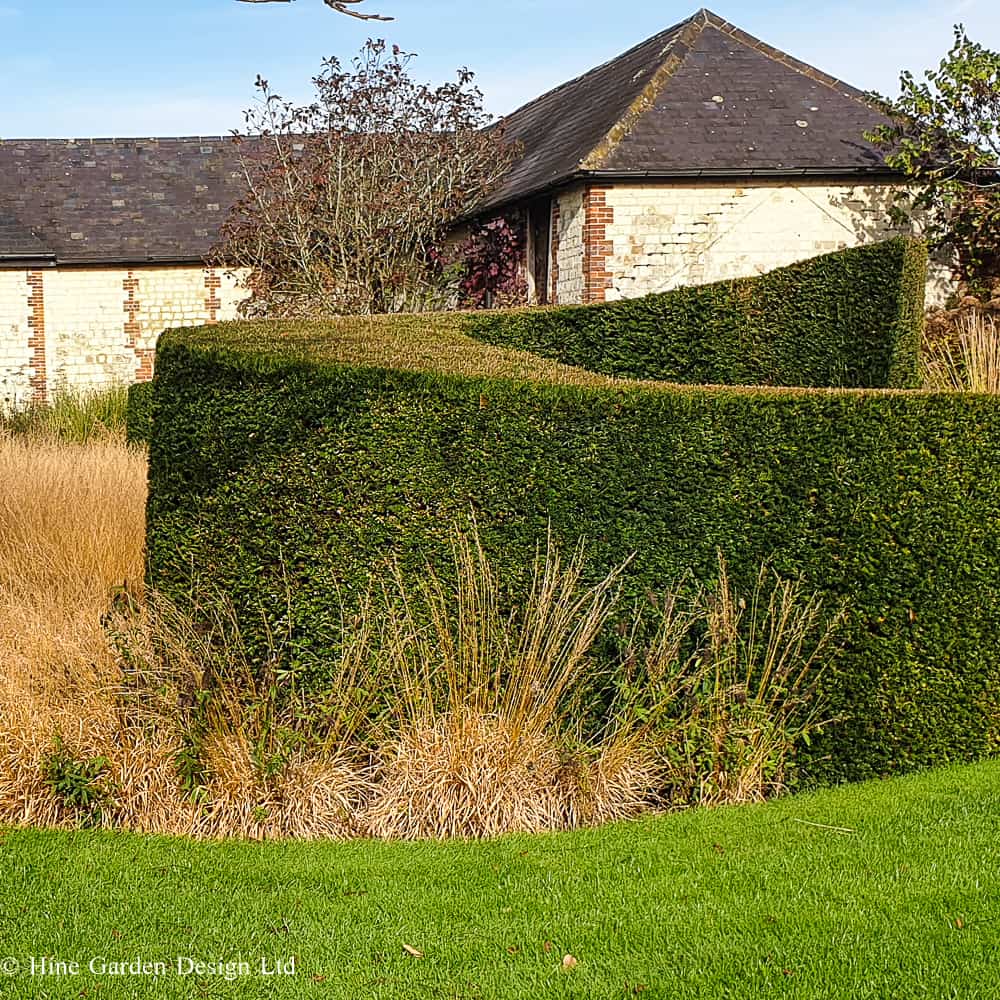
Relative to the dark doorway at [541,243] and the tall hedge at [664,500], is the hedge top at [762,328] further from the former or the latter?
the dark doorway at [541,243]

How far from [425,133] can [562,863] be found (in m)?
15.7

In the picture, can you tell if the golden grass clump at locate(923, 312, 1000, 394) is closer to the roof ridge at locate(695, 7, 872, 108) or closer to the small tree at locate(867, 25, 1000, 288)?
the small tree at locate(867, 25, 1000, 288)

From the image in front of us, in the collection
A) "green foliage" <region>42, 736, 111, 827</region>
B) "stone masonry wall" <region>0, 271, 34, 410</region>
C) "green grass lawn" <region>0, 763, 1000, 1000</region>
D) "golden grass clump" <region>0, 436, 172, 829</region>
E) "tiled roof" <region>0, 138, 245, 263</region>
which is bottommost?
"green grass lawn" <region>0, 763, 1000, 1000</region>

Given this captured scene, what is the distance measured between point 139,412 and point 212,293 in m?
11.7

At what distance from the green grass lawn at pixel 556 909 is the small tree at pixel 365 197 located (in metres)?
14.3

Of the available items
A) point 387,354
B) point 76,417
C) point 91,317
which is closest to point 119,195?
point 91,317

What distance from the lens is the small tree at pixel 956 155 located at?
46.5 feet

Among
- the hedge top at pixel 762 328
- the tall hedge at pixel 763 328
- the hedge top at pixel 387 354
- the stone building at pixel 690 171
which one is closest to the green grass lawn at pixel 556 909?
the hedge top at pixel 387 354

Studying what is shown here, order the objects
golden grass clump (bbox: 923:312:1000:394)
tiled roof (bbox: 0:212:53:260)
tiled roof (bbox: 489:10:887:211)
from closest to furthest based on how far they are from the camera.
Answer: golden grass clump (bbox: 923:312:1000:394) < tiled roof (bbox: 489:10:887:211) < tiled roof (bbox: 0:212:53:260)

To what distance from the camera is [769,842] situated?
4.51 meters

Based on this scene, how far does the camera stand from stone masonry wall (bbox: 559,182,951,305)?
49.8 ft

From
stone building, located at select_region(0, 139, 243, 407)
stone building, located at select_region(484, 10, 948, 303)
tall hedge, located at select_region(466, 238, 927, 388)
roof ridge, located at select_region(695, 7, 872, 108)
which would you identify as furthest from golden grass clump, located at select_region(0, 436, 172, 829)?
stone building, located at select_region(0, 139, 243, 407)

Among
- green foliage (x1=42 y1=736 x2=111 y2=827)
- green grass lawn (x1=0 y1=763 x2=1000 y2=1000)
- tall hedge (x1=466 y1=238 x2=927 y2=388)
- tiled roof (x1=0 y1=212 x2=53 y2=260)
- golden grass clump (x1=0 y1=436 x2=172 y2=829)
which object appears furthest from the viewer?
tiled roof (x1=0 y1=212 x2=53 y2=260)

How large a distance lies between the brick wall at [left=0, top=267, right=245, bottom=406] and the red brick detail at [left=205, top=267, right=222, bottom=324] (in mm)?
21
